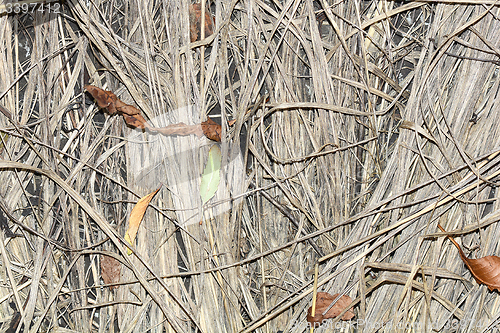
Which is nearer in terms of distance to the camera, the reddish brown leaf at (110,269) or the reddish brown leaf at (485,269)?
the reddish brown leaf at (485,269)

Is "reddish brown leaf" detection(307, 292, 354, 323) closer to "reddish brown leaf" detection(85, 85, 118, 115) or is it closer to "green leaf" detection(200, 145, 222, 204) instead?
"green leaf" detection(200, 145, 222, 204)

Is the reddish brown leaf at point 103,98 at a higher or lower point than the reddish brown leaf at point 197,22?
lower

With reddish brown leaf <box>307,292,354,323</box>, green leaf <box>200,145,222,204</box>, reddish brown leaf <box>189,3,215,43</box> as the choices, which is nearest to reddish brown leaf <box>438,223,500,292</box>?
reddish brown leaf <box>307,292,354,323</box>

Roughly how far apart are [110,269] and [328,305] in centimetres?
69

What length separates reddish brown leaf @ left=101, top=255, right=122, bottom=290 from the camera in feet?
3.75

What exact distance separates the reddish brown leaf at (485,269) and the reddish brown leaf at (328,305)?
35 centimetres

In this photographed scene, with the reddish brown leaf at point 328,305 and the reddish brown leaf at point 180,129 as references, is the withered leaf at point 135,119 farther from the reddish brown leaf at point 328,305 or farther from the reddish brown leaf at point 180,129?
the reddish brown leaf at point 328,305

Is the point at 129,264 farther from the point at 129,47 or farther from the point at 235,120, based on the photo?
the point at 129,47

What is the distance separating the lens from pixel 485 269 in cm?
103

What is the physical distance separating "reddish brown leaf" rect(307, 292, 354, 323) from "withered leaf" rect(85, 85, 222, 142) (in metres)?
0.57

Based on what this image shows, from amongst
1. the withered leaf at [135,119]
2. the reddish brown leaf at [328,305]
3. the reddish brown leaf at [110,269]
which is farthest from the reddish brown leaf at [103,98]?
the reddish brown leaf at [328,305]

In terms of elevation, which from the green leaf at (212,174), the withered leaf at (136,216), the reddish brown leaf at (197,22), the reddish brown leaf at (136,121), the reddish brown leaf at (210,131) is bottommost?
the withered leaf at (136,216)

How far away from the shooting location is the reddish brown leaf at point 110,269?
1.14m

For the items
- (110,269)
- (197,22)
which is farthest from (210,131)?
(110,269)
